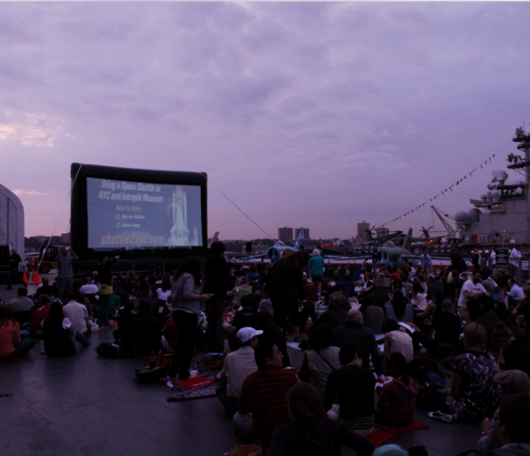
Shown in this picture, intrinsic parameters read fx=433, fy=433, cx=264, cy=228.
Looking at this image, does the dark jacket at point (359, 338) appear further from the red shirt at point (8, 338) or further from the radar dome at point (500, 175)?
the radar dome at point (500, 175)

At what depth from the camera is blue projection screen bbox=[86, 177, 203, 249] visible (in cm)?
1950

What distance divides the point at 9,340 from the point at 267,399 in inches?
192

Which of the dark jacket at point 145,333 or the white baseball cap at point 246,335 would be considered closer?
the white baseball cap at point 246,335

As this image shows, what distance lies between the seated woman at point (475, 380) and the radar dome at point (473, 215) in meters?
33.8

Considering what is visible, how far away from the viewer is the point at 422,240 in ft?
127

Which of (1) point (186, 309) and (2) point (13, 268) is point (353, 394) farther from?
(2) point (13, 268)

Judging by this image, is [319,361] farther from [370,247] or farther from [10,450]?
[370,247]

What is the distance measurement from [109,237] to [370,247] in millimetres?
24578

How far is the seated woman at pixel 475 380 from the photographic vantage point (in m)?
3.94

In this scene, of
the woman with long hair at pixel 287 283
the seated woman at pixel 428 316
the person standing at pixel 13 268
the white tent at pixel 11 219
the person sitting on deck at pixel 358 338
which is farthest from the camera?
the white tent at pixel 11 219

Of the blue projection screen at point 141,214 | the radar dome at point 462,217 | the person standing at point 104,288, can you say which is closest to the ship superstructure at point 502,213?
the radar dome at point 462,217

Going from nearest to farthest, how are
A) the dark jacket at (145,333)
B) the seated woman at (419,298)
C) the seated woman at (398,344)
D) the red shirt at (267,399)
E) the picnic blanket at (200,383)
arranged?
the red shirt at (267,399) → the picnic blanket at (200,383) → the seated woman at (398,344) → the dark jacket at (145,333) → the seated woman at (419,298)

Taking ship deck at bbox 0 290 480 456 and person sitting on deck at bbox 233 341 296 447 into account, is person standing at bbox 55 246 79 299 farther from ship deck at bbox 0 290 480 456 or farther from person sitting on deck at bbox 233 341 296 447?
person sitting on deck at bbox 233 341 296 447

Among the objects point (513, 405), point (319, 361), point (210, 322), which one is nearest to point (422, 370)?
point (319, 361)
